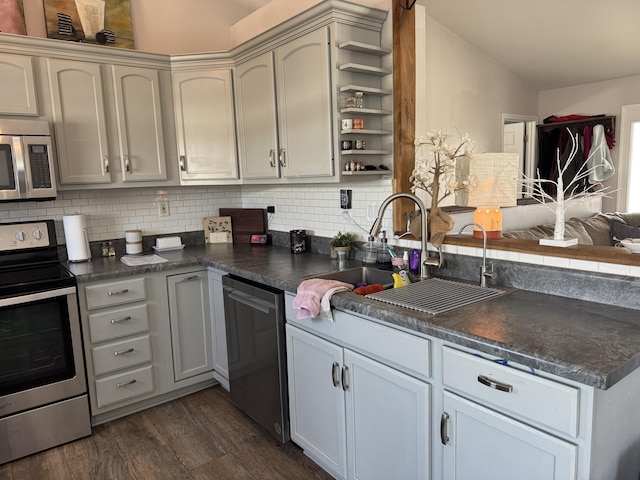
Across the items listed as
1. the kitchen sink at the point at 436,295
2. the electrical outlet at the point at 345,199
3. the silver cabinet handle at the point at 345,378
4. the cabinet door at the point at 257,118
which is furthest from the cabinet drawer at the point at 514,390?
the cabinet door at the point at 257,118

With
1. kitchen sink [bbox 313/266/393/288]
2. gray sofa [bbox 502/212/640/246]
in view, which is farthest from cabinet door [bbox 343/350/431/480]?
gray sofa [bbox 502/212/640/246]

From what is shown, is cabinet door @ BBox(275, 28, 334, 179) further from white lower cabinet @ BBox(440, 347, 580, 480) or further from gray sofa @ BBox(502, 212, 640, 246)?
gray sofa @ BBox(502, 212, 640, 246)

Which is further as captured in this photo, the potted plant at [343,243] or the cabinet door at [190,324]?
the cabinet door at [190,324]

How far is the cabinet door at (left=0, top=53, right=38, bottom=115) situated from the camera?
8.04 feet

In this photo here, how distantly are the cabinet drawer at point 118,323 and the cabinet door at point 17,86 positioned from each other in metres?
1.23

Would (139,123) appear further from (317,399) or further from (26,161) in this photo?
(317,399)

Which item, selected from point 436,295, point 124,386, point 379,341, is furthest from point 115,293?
point 436,295

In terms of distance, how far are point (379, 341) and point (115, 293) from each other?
167 cm

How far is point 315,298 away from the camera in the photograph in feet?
6.13

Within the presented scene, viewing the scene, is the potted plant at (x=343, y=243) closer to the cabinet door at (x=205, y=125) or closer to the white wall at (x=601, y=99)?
the cabinet door at (x=205, y=125)

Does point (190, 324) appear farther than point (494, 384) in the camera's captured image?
Yes

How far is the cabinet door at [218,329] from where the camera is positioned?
2779 mm

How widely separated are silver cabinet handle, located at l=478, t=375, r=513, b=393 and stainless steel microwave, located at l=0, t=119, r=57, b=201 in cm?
245

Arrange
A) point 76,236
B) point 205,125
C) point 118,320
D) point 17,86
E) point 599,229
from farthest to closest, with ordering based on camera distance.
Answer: point 599,229
point 205,125
point 76,236
point 118,320
point 17,86
